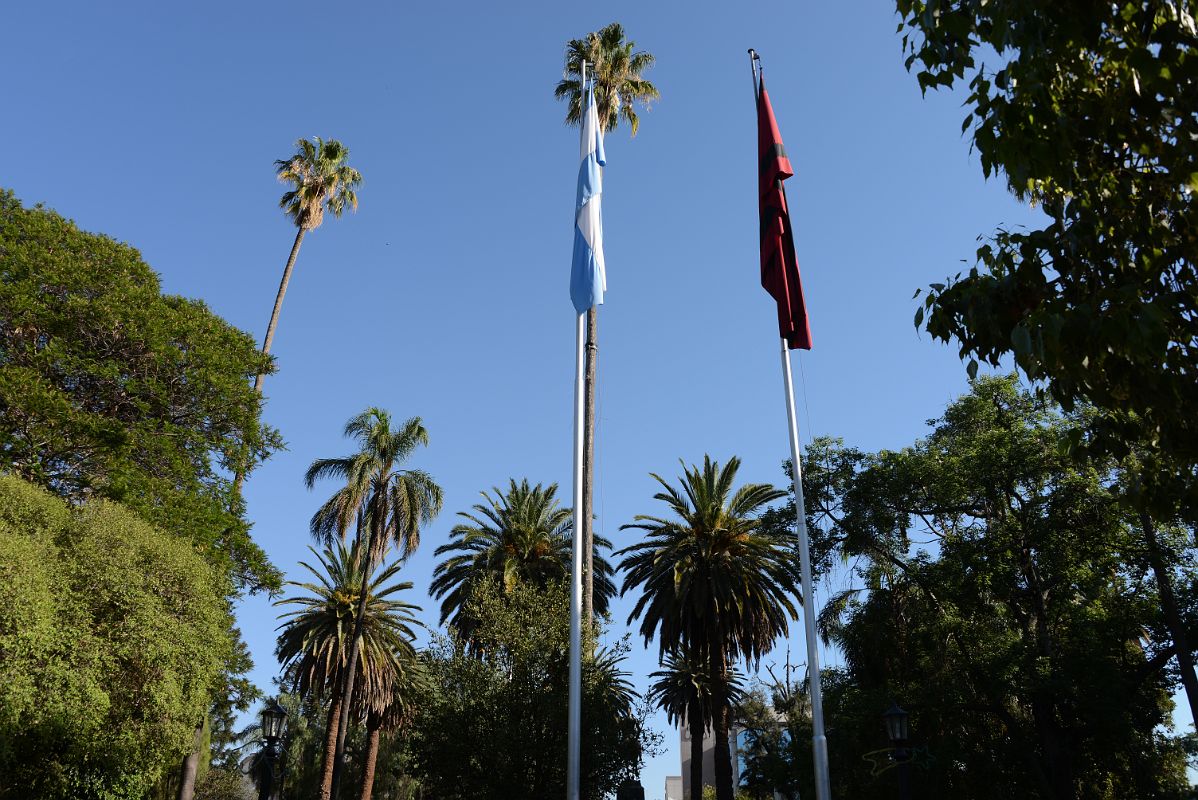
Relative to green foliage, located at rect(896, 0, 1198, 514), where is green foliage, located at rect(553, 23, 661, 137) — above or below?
above

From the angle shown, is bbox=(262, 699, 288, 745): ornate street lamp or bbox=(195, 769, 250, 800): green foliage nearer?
bbox=(262, 699, 288, 745): ornate street lamp

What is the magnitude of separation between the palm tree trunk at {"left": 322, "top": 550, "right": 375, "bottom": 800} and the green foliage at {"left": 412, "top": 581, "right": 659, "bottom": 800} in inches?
554

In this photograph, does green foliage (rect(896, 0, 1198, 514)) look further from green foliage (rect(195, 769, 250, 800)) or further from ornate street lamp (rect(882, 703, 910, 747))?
green foliage (rect(195, 769, 250, 800))

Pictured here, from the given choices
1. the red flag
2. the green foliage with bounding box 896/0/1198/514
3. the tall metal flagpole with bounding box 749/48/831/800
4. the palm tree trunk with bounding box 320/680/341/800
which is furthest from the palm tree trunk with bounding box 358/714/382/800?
the green foliage with bounding box 896/0/1198/514

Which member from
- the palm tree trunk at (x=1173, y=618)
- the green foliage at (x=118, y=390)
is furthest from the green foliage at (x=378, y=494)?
the palm tree trunk at (x=1173, y=618)

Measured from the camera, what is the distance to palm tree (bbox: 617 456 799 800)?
31.4m

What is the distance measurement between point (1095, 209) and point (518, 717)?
16150 mm

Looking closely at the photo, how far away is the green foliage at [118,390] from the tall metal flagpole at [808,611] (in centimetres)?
1430

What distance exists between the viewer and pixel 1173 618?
66.0ft

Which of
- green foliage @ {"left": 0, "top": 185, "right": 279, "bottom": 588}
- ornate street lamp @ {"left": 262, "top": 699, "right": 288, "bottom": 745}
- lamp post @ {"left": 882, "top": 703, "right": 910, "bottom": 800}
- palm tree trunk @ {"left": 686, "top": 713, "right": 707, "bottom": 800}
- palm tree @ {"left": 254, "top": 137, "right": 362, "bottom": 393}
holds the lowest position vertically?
lamp post @ {"left": 882, "top": 703, "right": 910, "bottom": 800}

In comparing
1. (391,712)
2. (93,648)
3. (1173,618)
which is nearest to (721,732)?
(1173,618)

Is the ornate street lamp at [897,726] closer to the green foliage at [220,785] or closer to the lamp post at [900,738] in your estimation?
Answer: the lamp post at [900,738]

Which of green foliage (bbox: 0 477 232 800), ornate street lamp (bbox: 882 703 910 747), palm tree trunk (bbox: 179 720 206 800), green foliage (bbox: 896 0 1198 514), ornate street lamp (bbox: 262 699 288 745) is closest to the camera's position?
green foliage (bbox: 896 0 1198 514)

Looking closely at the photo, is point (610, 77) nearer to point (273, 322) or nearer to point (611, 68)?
point (611, 68)
